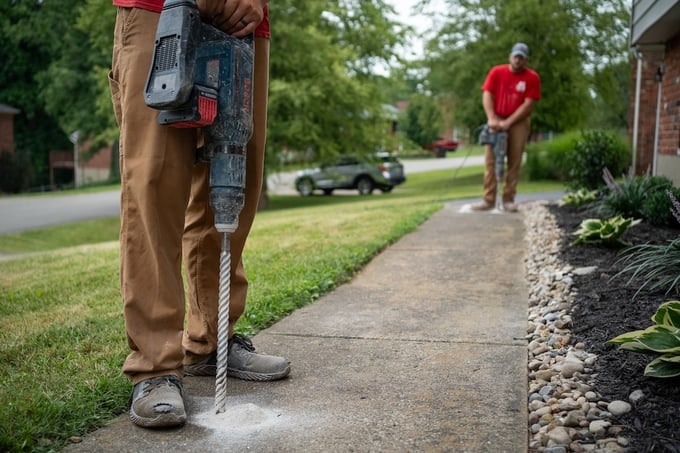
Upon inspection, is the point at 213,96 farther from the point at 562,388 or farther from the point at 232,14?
the point at 562,388

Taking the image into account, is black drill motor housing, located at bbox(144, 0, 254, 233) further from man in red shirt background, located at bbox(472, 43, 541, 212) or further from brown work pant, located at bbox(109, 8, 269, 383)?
man in red shirt background, located at bbox(472, 43, 541, 212)

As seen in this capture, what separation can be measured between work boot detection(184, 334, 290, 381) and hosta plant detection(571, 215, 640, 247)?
2939 millimetres

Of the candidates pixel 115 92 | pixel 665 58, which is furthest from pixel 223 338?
pixel 665 58

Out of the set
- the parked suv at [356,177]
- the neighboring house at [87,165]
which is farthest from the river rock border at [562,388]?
the neighboring house at [87,165]

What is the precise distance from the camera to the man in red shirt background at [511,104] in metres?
8.65

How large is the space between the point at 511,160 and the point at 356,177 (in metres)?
17.5

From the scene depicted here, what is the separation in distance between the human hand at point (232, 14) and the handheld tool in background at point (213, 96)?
0.10 feet

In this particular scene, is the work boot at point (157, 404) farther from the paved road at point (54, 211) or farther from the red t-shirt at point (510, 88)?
the paved road at point (54, 211)

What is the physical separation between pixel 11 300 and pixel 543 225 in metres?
4.80

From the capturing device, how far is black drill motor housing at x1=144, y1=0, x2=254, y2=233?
233cm

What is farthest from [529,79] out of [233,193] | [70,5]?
[70,5]

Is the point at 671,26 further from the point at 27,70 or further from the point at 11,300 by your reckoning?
the point at 27,70

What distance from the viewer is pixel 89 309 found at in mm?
4328

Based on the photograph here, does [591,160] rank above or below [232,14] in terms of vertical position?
below
